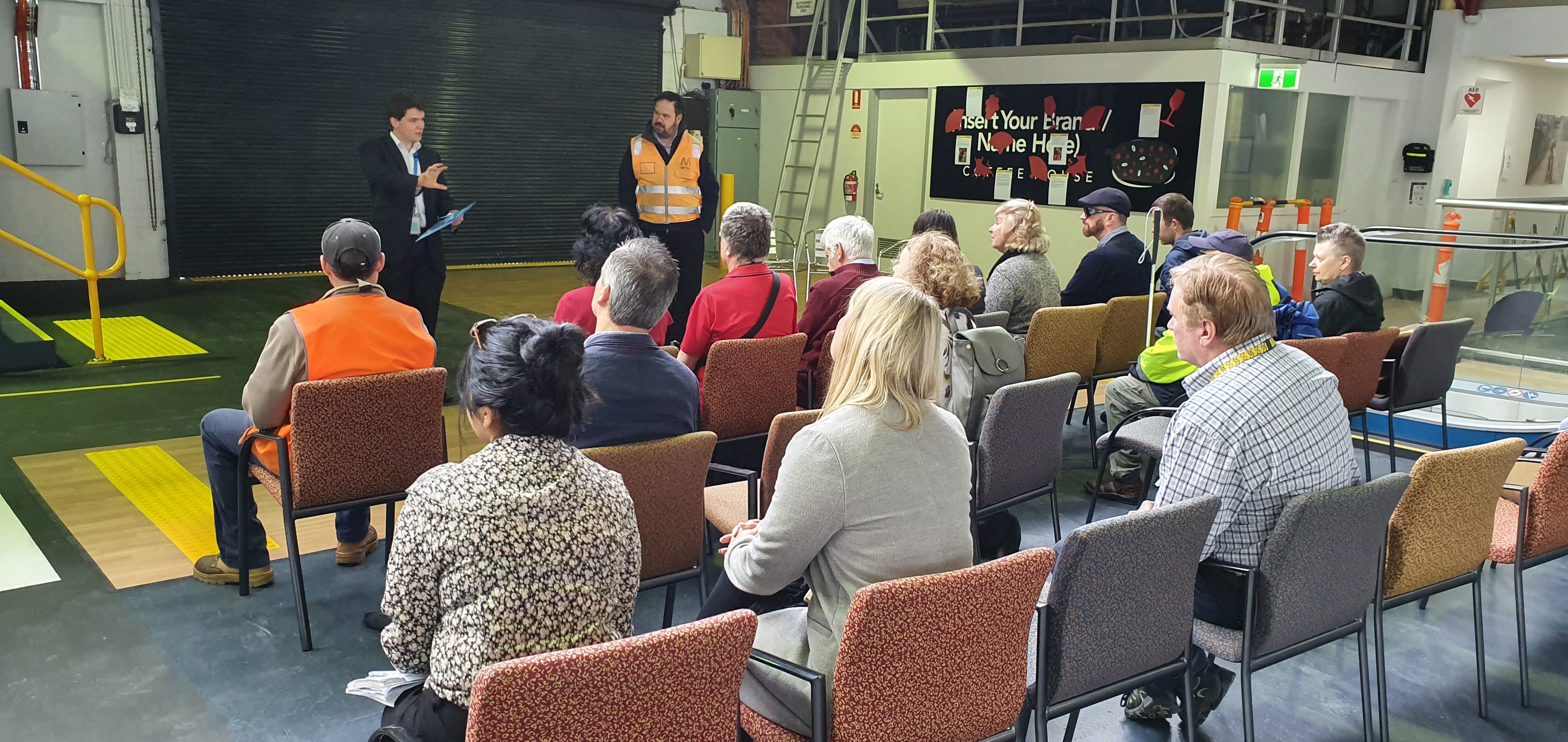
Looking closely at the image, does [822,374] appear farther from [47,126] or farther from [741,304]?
[47,126]

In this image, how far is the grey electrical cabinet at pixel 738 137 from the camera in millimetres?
12672

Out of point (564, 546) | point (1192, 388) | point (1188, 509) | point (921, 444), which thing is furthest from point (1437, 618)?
point (564, 546)

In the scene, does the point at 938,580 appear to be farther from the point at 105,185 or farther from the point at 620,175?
the point at 105,185

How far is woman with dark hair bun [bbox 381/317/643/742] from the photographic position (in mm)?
1750

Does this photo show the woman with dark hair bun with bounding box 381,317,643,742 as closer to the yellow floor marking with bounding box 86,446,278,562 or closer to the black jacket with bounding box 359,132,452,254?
the yellow floor marking with bounding box 86,446,278,562

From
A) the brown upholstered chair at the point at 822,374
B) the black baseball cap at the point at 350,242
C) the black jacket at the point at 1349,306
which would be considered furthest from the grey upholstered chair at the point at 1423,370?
the black baseball cap at the point at 350,242

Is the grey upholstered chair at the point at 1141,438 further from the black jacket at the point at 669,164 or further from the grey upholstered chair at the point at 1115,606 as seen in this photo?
the black jacket at the point at 669,164

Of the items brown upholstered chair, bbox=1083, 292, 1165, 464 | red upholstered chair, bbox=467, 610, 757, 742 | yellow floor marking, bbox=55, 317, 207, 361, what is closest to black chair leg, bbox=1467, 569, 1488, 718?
brown upholstered chair, bbox=1083, 292, 1165, 464

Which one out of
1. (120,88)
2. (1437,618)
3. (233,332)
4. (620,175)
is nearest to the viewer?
(1437,618)

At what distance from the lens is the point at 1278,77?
9.29 m

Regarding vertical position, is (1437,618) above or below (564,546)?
below

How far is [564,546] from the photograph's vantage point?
5.85 feet

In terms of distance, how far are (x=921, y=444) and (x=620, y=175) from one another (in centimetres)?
486

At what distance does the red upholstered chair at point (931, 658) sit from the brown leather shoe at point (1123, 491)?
2808 millimetres
